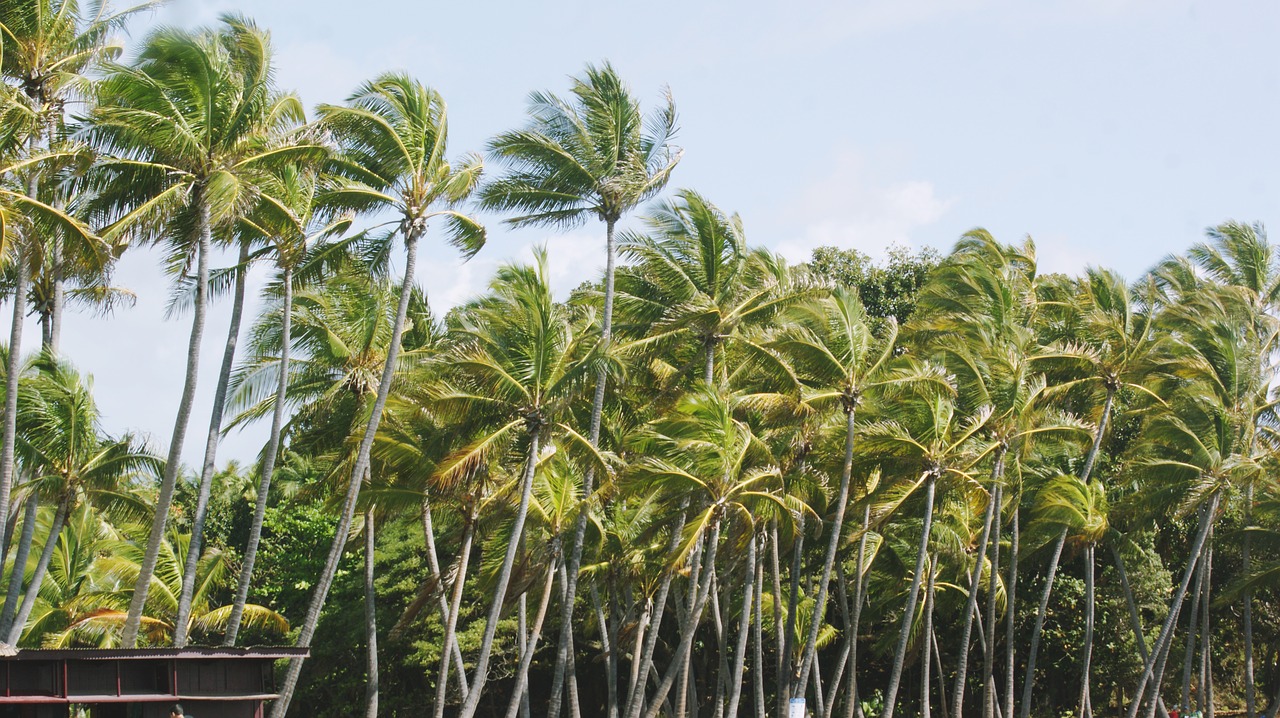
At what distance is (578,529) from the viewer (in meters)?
23.5

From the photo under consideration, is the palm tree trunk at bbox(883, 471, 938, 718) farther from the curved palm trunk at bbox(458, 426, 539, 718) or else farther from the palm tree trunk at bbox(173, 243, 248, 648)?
the palm tree trunk at bbox(173, 243, 248, 648)

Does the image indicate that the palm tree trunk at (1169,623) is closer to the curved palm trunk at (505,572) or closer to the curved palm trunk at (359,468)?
the curved palm trunk at (505,572)

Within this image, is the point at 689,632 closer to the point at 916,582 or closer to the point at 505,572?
the point at 505,572

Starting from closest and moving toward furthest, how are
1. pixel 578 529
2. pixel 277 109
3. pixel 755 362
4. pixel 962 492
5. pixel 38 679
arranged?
1. pixel 38 679
2. pixel 277 109
3. pixel 578 529
4. pixel 755 362
5. pixel 962 492

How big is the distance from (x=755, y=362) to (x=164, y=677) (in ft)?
44.1

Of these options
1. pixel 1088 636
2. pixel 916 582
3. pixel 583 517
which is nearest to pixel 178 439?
pixel 583 517

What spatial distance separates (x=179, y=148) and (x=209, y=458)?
15.9ft

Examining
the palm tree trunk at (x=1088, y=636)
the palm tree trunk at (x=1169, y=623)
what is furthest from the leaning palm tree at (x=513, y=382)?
the palm tree trunk at (x=1169, y=623)

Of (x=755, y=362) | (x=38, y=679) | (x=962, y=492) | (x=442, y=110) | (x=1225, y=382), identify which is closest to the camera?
(x=38, y=679)

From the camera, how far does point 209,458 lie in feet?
65.3

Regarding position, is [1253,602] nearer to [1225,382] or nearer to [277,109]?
[1225,382]

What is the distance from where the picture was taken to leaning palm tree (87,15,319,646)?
18250 millimetres

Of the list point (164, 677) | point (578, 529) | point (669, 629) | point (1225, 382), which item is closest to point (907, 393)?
point (578, 529)

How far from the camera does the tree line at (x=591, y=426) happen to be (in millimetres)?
19328
